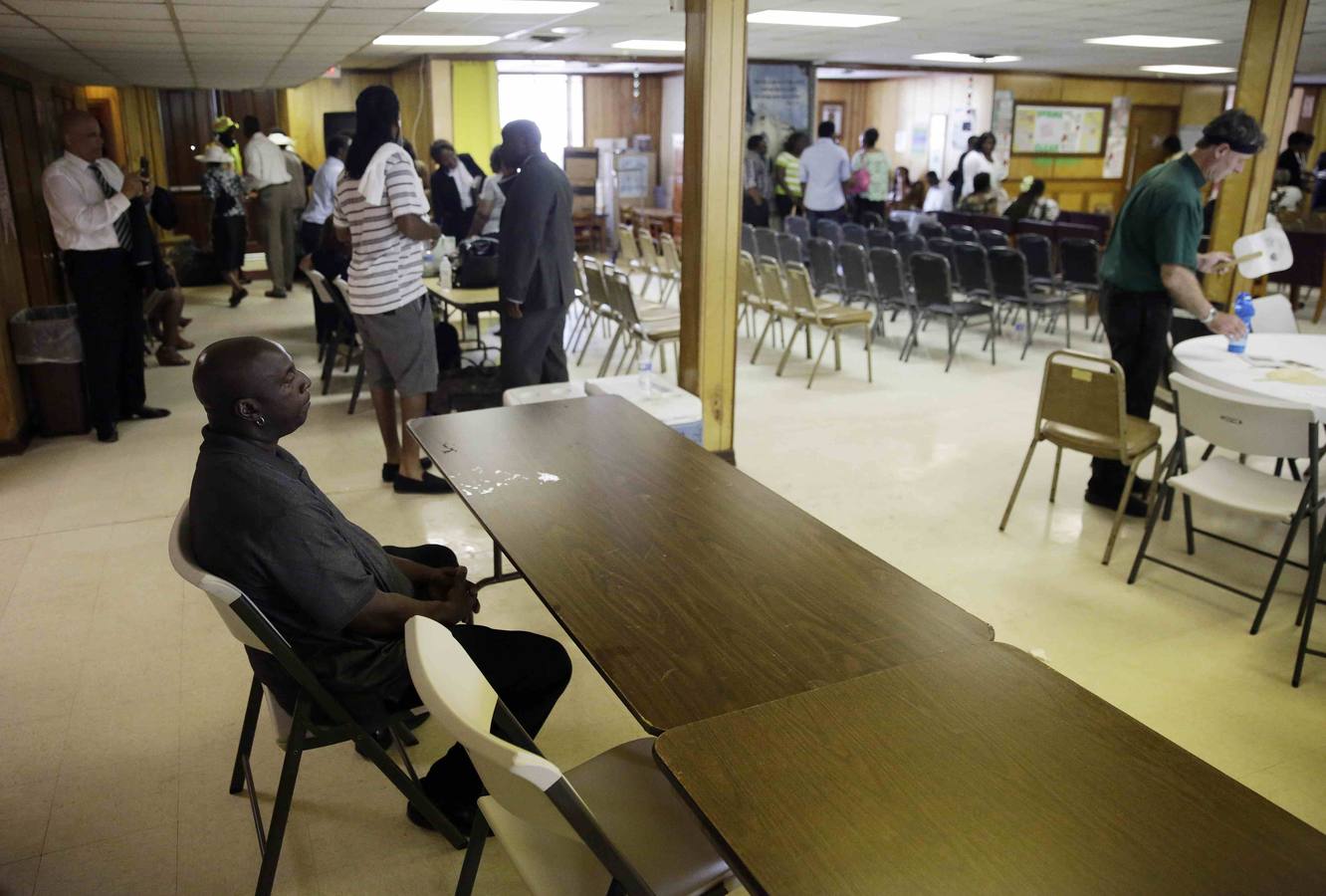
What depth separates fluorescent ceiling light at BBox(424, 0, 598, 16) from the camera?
635 cm

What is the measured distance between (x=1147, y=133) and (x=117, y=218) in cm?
1425

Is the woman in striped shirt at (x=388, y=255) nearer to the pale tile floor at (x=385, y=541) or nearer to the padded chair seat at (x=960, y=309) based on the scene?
the pale tile floor at (x=385, y=541)

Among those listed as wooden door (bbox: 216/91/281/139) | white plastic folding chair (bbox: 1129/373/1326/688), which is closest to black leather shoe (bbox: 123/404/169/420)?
white plastic folding chair (bbox: 1129/373/1326/688)

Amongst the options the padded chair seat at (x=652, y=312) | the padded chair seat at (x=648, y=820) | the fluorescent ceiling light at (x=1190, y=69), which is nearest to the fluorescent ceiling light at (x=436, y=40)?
the padded chair seat at (x=652, y=312)

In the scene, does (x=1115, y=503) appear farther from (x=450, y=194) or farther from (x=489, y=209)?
(x=450, y=194)

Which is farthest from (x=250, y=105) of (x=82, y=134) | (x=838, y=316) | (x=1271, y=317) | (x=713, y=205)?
(x=1271, y=317)

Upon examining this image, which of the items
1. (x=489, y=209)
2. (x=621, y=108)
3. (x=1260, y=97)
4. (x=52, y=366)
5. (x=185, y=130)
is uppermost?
(x=621, y=108)

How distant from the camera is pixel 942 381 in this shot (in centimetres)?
640

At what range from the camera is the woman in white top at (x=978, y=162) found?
10.3m

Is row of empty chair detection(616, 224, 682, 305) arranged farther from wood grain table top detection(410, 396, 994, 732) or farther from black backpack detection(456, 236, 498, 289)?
wood grain table top detection(410, 396, 994, 732)

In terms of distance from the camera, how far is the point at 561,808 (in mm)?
1236

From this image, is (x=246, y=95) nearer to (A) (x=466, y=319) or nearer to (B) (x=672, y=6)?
(A) (x=466, y=319)

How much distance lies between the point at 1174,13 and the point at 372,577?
7612 mm

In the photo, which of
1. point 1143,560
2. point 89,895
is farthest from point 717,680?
point 1143,560
